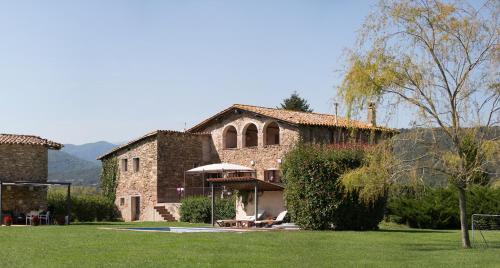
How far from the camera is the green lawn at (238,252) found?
535 inches

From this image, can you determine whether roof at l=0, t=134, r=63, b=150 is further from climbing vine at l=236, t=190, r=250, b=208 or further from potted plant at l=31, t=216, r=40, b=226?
climbing vine at l=236, t=190, r=250, b=208

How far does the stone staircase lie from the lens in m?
37.6

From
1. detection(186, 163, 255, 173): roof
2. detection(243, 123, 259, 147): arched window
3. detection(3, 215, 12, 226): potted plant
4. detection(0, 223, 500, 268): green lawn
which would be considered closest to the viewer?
detection(0, 223, 500, 268): green lawn

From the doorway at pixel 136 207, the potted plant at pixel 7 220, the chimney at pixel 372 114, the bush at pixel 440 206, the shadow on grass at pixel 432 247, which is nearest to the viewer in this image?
the shadow on grass at pixel 432 247

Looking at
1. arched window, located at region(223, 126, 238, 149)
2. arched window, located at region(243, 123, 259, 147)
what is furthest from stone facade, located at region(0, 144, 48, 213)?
arched window, located at region(243, 123, 259, 147)

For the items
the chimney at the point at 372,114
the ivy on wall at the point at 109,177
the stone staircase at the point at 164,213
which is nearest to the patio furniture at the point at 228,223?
the stone staircase at the point at 164,213

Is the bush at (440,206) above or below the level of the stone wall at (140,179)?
below

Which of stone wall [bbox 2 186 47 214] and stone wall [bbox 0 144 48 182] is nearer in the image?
stone wall [bbox 0 144 48 182]

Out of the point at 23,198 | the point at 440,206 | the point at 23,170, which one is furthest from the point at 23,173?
the point at 440,206

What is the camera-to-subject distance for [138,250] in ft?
52.4

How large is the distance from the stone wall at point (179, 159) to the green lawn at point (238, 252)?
17.8 meters

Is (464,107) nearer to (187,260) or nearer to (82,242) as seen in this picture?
(187,260)

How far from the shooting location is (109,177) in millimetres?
42406

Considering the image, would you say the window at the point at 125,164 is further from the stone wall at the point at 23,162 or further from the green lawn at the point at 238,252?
the green lawn at the point at 238,252
